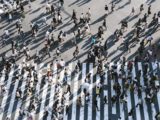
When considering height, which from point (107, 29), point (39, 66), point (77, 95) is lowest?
point (77, 95)

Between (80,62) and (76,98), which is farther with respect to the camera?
(80,62)

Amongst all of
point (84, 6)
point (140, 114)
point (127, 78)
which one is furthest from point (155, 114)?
point (84, 6)

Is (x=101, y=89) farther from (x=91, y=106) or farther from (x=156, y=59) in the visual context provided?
(x=156, y=59)

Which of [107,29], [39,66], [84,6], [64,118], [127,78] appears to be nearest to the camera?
[64,118]

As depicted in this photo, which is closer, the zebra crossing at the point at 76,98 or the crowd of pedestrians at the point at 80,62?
the zebra crossing at the point at 76,98

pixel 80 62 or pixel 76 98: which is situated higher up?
pixel 80 62

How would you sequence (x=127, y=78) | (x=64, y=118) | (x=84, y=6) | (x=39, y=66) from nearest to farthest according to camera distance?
(x=64, y=118) → (x=127, y=78) → (x=39, y=66) → (x=84, y=6)

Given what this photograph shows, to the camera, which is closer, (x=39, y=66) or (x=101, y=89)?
(x=101, y=89)

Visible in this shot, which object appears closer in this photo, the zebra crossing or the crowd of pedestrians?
the zebra crossing
